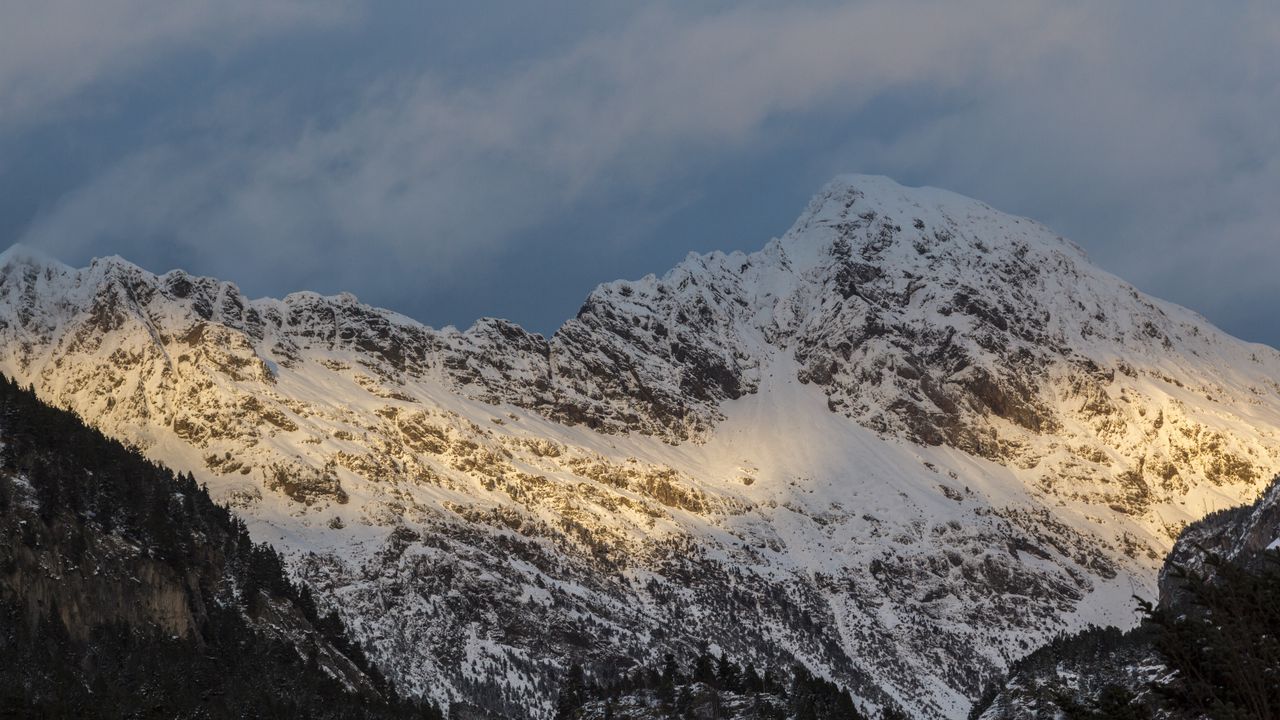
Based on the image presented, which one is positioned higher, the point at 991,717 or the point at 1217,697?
the point at 991,717

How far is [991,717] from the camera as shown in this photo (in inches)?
5049

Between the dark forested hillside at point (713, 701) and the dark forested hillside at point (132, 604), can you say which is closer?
the dark forested hillside at point (132, 604)

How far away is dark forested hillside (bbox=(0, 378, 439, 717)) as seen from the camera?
449ft

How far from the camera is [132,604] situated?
157 meters

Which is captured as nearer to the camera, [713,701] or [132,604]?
[713,701]

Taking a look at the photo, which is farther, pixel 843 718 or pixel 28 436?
pixel 28 436

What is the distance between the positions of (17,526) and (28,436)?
16.0 metres

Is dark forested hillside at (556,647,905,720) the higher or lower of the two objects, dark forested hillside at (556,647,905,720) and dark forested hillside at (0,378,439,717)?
the lower

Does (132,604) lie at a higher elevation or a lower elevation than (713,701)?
higher

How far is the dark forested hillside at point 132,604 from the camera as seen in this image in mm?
137000

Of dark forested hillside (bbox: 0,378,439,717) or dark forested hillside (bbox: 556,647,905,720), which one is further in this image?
dark forested hillside (bbox: 556,647,905,720)

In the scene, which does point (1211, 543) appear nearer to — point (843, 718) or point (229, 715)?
point (843, 718)

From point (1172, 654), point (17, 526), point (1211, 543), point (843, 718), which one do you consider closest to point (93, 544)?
point (17, 526)

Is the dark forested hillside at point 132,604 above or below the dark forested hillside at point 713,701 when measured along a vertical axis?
above
